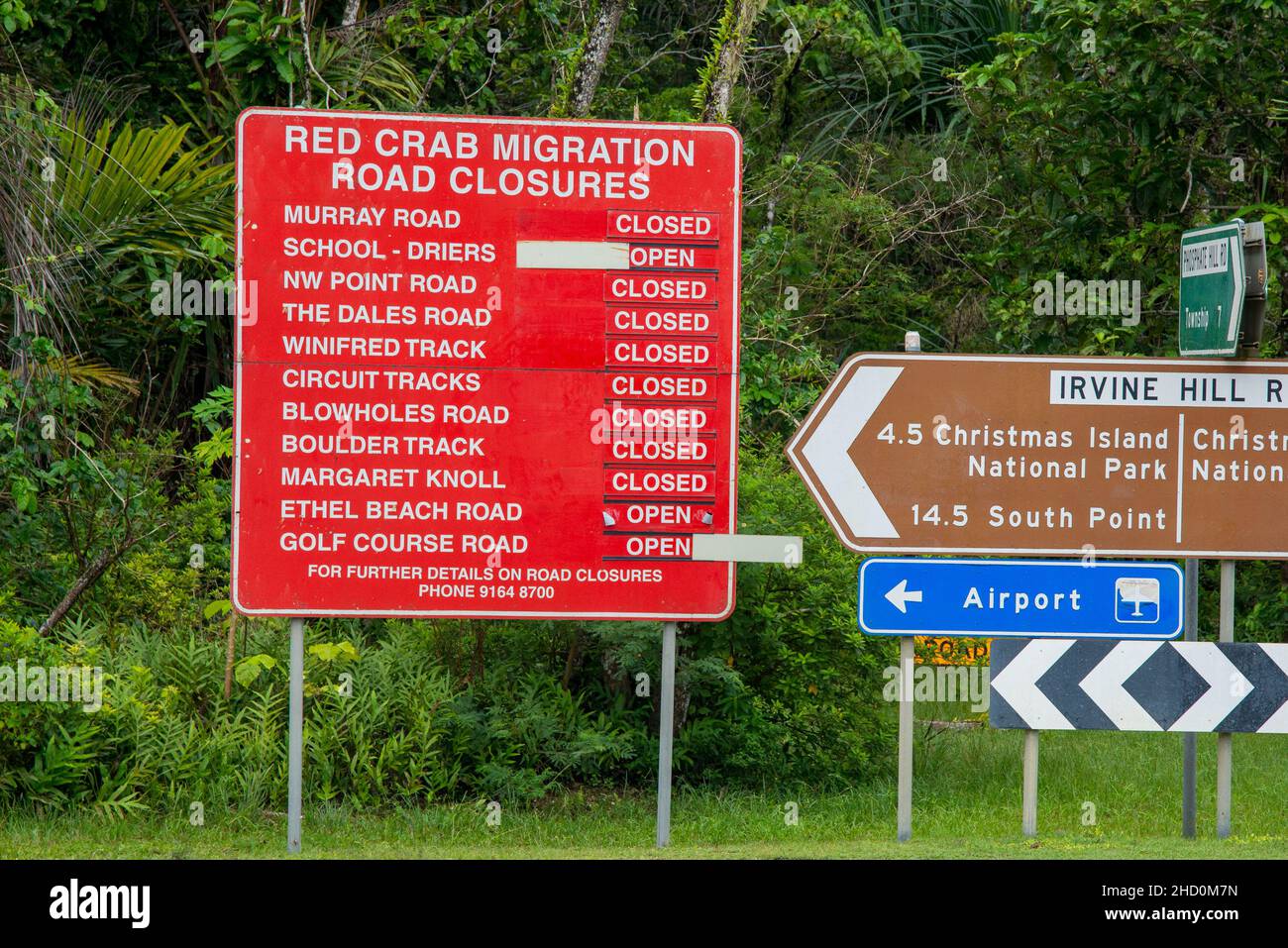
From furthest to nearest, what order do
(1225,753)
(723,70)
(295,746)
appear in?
1. (723,70)
2. (1225,753)
3. (295,746)

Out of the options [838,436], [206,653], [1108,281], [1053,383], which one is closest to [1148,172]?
[1108,281]

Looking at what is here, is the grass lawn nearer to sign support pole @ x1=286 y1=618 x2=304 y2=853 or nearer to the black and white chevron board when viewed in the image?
sign support pole @ x1=286 y1=618 x2=304 y2=853

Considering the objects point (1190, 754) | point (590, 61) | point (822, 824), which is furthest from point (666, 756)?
point (590, 61)

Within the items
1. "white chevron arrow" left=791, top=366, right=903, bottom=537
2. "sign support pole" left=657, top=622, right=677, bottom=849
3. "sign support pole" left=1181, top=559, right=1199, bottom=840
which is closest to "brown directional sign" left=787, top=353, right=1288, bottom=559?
"white chevron arrow" left=791, top=366, right=903, bottom=537

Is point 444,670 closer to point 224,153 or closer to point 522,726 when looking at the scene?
point 522,726

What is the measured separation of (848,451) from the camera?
623cm

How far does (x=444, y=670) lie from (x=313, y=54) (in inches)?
185

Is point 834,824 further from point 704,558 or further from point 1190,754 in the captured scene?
point 704,558

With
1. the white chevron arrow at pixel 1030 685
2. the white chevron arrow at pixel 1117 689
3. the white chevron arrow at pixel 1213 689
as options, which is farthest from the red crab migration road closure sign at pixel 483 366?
the white chevron arrow at pixel 1213 689

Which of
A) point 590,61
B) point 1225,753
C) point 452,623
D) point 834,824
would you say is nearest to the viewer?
point 1225,753

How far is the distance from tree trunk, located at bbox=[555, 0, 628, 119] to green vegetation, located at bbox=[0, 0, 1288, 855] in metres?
0.04

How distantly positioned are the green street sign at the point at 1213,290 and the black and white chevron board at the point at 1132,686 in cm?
133

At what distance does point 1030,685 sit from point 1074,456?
40.1 inches
